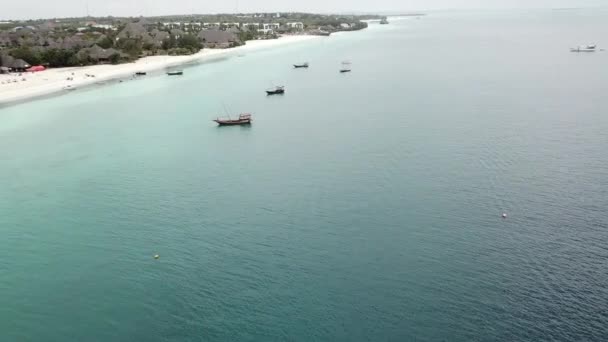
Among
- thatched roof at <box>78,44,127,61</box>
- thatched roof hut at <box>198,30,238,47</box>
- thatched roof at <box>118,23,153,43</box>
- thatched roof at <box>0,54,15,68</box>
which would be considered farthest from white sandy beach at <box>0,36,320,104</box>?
thatched roof hut at <box>198,30,238,47</box>

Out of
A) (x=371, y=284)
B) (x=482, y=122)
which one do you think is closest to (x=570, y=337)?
(x=371, y=284)

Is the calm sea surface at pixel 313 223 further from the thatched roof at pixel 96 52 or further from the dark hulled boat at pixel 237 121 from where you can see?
the thatched roof at pixel 96 52

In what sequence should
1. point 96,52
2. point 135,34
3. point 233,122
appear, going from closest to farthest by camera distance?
point 233,122
point 96,52
point 135,34

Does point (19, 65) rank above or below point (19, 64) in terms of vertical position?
below

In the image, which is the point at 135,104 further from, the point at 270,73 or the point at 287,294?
the point at 287,294

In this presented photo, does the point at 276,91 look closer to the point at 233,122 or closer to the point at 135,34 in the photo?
the point at 233,122

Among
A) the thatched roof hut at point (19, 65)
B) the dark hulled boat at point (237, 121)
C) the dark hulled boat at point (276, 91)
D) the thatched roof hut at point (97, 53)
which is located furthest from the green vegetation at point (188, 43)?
the dark hulled boat at point (237, 121)

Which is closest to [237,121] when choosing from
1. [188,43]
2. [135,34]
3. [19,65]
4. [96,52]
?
[19,65]
